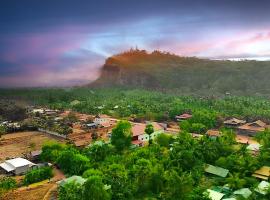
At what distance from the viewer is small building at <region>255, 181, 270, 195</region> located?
1767 centimetres

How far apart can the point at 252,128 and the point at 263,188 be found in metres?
19.8

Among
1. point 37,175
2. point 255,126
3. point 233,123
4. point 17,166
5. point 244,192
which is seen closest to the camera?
point 244,192

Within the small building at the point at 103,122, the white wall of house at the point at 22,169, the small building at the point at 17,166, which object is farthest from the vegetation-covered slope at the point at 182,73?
the white wall of house at the point at 22,169

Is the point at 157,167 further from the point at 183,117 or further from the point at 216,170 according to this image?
the point at 183,117

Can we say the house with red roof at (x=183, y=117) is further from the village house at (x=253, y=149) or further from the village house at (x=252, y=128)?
the village house at (x=253, y=149)

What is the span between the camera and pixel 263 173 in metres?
20.9

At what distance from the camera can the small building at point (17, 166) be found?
2536 cm

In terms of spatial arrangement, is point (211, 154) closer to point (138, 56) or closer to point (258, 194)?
point (258, 194)

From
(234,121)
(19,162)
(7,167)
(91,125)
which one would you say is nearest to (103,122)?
(91,125)

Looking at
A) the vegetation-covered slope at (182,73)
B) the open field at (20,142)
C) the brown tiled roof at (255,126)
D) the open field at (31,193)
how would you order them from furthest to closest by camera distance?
the vegetation-covered slope at (182,73) < the brown tiled roof at (255,126) < the open field at (20,142) < the open field at (31,193)

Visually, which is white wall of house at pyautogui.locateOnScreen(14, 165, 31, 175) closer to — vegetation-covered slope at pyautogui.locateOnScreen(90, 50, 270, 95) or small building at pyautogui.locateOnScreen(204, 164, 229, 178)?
small building at pyautogui.locateOnScreen(204, 164, 229, 178)

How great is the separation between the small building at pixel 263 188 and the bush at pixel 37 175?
45.7 feet

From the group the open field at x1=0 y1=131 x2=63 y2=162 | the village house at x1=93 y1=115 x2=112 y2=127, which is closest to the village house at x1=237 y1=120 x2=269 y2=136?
the village house at x1=93 y1=115 x2=112 y2=127

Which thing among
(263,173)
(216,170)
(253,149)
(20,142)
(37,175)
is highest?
(253,149)
